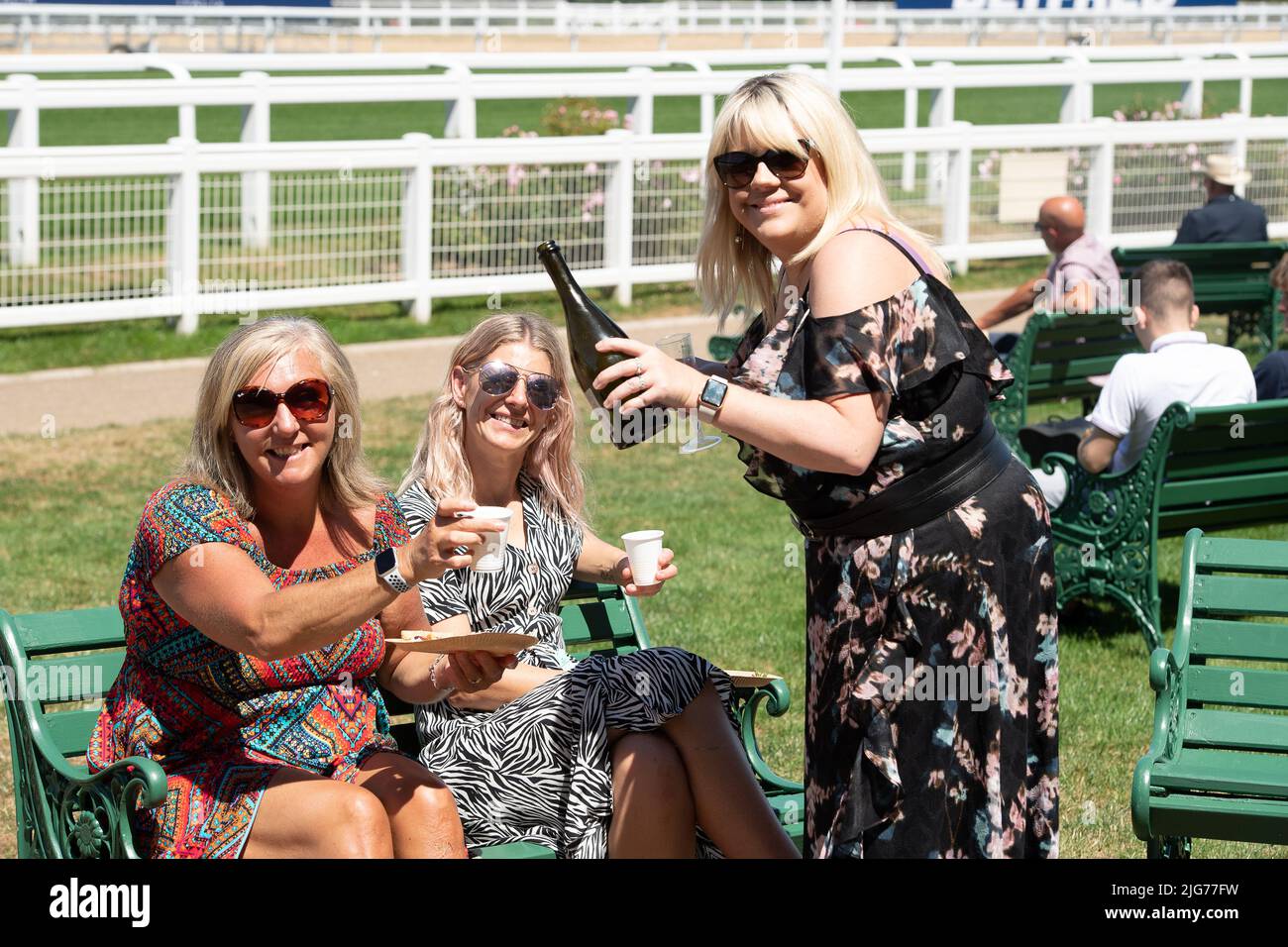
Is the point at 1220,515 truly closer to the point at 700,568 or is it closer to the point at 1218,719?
the point at 700,568

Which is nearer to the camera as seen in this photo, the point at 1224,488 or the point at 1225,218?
the point at 1224,488

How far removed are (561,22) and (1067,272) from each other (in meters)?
33.0

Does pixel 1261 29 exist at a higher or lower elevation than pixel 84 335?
higher

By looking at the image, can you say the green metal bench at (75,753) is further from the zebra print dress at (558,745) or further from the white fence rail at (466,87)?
the white fence rail at (466,87)

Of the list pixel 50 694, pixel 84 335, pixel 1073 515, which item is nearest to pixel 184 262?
pixel 84 335

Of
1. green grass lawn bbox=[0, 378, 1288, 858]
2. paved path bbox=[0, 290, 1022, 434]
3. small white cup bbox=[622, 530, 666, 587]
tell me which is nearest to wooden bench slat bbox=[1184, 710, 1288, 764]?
green grass lawn bbox=[0, 378, 1288, 858]

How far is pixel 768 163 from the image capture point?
10.8ft

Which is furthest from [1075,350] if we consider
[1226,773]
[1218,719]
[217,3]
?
[217,3]

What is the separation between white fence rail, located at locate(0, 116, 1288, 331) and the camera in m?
11.4

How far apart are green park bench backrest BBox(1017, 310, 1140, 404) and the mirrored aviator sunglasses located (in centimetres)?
553

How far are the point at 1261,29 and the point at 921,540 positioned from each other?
41.6 metres
